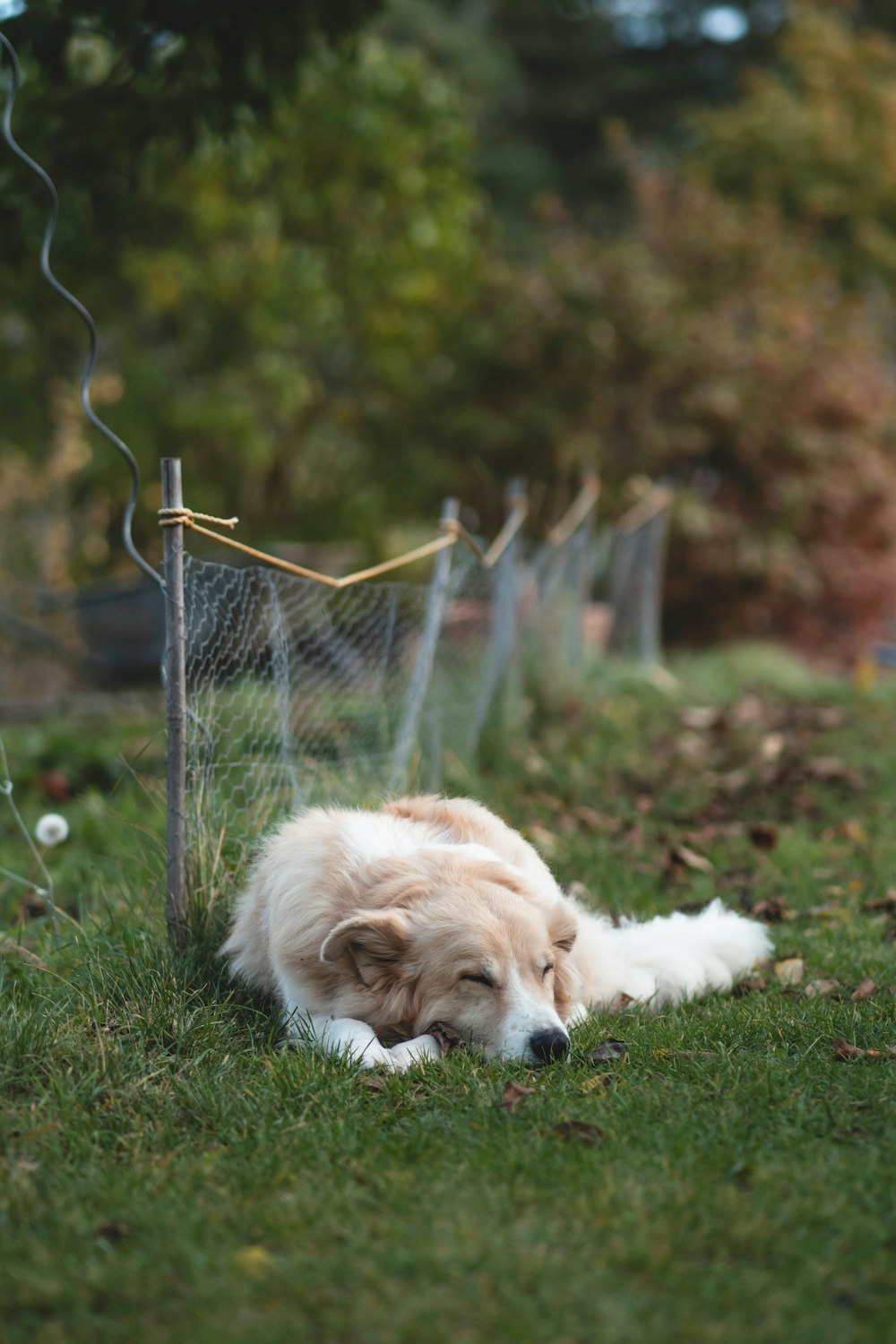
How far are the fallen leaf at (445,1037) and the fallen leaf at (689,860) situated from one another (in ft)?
8.70

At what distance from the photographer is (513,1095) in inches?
130

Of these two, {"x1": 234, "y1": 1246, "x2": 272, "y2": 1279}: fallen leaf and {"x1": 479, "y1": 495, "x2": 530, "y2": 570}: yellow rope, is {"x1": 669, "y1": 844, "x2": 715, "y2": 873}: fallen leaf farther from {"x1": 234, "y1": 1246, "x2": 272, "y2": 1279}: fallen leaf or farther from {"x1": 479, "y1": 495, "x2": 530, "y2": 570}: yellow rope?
{"x1": 234, "y1": 1246, "x2": 272, "y2": 1279}: fallen leaf

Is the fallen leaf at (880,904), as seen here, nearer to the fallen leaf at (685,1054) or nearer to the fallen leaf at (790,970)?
the fallen leaf at (790,970)

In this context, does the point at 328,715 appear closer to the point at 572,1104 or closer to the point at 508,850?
the point at 508,850

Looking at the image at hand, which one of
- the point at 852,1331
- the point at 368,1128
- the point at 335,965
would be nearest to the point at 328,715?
the point at 335,965

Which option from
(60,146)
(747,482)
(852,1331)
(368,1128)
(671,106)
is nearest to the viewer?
(852,1331)

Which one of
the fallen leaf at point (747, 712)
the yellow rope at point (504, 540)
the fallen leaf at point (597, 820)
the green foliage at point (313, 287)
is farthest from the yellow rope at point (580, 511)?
the green foliage at point (313, 287)

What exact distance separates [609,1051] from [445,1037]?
0.46m

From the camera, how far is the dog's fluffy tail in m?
4.34

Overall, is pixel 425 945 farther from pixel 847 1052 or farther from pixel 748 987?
pixel 748 987

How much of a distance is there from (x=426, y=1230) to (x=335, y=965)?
49.0 inches

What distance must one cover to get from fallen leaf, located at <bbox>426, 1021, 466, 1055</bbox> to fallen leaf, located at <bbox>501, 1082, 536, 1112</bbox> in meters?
0.33

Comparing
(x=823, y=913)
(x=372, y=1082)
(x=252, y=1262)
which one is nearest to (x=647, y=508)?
(x=823, y=913)

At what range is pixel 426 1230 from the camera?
263 cm
